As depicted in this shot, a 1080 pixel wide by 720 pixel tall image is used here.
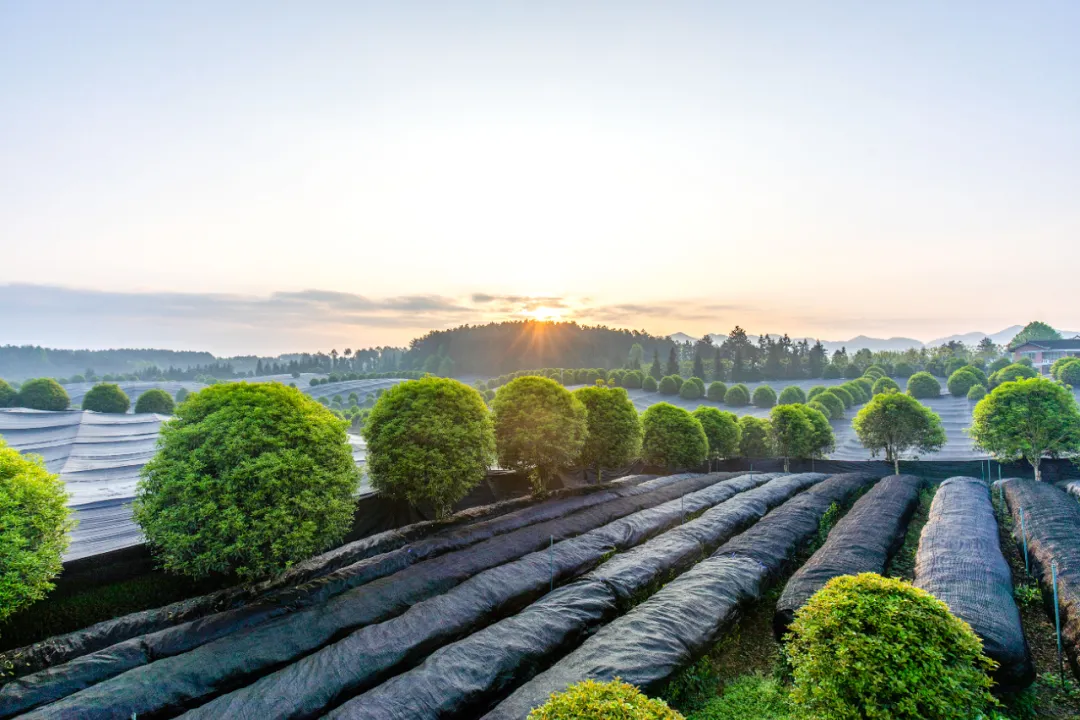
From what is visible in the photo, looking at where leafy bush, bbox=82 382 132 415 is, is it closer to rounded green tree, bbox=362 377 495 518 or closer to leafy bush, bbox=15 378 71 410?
leafy bush, bbox=15 378 71 410

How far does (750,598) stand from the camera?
759 cm

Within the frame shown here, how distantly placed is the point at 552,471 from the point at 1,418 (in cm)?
2771

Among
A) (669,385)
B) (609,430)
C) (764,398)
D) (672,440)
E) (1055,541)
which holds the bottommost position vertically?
(764,398)

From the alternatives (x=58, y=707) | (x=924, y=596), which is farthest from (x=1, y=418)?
(x=924, y=596)

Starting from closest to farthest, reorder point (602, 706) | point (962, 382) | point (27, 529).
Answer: point (602, 706) → point (27, 529) → point (962, 382)

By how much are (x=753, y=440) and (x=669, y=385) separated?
3341 centimetres

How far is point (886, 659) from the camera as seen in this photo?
4262mm

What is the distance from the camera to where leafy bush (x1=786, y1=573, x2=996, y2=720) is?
4.13 m

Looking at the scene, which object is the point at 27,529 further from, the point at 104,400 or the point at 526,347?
the point at 526,347

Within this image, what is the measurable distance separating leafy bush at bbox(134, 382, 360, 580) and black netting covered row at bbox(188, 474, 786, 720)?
2178 mm

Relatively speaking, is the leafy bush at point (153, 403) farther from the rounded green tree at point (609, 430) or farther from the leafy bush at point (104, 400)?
the rounded green tree at point (609, 430)

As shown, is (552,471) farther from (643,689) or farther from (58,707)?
(58,707)

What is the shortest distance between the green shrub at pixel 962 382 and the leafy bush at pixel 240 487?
55.6m

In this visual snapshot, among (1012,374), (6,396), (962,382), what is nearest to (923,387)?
(962,382)
